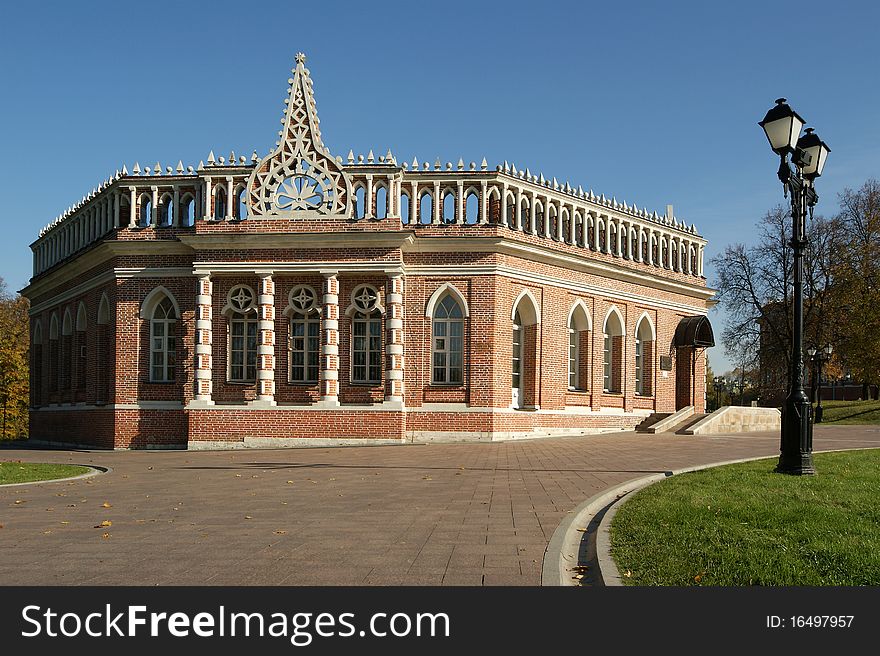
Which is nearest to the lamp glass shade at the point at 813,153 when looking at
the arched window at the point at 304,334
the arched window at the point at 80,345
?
the arched window at the point at 304,334

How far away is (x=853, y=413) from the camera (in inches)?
Answer: 1881

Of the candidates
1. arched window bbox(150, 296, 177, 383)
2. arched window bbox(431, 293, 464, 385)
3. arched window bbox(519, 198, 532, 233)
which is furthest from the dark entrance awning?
arched window bbox(150, 296, 177, 383)

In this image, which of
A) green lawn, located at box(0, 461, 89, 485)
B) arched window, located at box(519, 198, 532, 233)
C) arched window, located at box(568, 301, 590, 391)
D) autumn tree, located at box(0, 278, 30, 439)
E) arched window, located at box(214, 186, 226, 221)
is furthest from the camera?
autumn tree, located at box(0, 278, 30, 439)

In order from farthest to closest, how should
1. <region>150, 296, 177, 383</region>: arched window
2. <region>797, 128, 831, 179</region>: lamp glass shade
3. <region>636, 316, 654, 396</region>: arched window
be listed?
<region>636, 316, 654, 396</region>: arched window < <region>150, 296, 177, 383</region>: arched window < <region>797, 128, 831, 179</region>: lamp glass shade

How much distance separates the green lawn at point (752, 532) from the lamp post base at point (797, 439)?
541 millimetres

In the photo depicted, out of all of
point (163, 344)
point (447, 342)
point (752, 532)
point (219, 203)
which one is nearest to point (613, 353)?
point (447, 342)

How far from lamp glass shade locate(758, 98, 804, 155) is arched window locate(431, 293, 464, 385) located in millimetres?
15386

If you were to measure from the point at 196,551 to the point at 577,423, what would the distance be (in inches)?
967

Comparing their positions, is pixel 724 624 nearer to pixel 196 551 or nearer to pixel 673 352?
pixel 196 551

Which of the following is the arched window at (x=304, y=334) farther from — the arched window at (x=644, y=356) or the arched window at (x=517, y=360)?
the arched window at (x=644, y=356)

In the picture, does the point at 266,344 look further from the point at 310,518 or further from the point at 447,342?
the point at 310,518

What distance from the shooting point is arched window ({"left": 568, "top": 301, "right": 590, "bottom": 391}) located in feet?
108

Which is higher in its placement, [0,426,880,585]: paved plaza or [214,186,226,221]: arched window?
[214,186,226,221]: arched window

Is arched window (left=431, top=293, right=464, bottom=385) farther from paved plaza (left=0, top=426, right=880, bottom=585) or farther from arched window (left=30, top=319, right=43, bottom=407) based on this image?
arched window (left=30, top=319, right=43, bottom=407)
